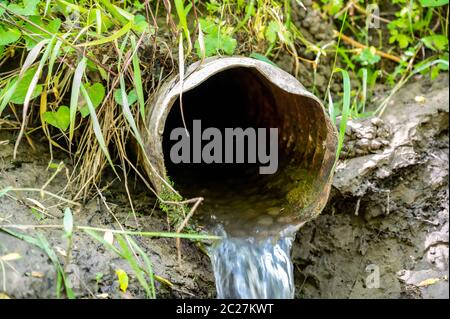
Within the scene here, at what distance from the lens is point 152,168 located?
215 centimetres

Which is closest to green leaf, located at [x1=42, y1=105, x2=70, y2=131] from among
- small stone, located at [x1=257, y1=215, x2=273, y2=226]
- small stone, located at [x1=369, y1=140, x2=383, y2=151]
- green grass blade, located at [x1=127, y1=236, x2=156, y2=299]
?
green grass blade, located at [x1=127, y1=236, x2=156, y2=299]

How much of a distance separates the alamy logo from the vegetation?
14.7 inches

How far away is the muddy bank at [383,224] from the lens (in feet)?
8.73

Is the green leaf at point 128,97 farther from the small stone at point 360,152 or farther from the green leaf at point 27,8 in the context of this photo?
the small stone at point 360,152

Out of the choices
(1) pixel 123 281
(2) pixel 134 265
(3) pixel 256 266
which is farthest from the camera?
(3) pixel 256 266

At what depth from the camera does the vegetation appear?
2156 millimetres

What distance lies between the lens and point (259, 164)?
2.95 meters

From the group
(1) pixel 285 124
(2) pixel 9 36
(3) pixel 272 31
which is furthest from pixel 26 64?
(1) pixel 285 124

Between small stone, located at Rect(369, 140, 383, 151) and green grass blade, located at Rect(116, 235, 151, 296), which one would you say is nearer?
green grass blade, located at Rect(116, 235, 151, 296)

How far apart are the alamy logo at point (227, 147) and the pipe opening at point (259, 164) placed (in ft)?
0.10

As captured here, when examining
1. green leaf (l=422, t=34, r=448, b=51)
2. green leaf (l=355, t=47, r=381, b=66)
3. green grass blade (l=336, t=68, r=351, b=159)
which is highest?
green leaf (l=422, t=34, r=448, b=51)

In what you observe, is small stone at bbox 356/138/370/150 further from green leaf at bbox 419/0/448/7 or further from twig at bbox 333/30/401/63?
green leaf at bbox 419/0/448/7

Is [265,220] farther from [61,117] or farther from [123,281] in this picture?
[61,117]

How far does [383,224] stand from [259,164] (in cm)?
66
